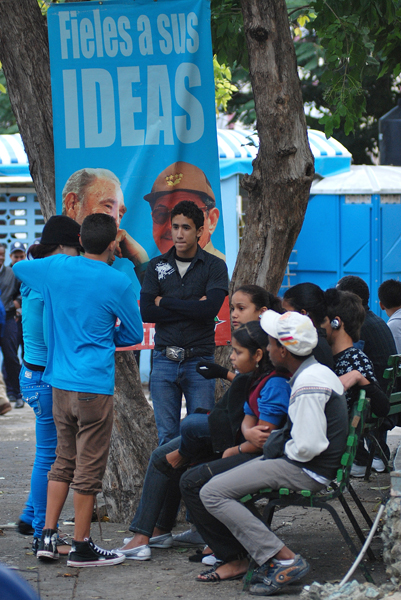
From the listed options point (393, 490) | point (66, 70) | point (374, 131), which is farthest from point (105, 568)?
point (374, 131)

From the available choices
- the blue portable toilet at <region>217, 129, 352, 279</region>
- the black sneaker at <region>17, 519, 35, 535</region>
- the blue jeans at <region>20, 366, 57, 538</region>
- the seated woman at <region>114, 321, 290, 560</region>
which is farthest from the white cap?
the blue portable toilet at <region>217, 129, 352, 279</region>

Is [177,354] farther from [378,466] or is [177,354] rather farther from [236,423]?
[378,466]

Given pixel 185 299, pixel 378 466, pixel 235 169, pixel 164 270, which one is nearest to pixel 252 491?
pixel 185 299

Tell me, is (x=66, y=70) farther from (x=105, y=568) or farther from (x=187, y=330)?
(x=105, y=568)

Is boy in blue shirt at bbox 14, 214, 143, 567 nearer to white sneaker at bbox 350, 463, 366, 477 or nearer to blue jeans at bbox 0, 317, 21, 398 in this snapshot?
white sneaker at bbox 350, 463, 366, 477

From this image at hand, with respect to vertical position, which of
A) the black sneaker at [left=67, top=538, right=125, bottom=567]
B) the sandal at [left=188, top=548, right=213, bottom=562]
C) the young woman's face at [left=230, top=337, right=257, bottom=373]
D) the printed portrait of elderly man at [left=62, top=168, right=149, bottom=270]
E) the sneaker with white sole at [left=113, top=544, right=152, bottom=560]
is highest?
the printed portrait of elderly man at [left=62, top=168, right=149, bottom=270]

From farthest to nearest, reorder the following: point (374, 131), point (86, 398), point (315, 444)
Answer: point (374, 131) → point (86, 398) → point (315, 444)

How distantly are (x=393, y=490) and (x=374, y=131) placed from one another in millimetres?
19401

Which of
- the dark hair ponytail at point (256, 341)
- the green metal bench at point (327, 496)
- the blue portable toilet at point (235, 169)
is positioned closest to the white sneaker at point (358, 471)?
the green metal bench at point (327, 496)

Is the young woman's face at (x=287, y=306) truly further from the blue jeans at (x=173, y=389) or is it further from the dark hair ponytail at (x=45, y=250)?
the dark hair ponytail at (x=45, y=250)

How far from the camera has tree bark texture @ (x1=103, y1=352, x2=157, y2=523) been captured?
17.4 ft

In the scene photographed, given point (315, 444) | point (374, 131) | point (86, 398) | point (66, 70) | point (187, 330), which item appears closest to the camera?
point (315, 444)

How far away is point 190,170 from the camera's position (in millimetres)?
5352

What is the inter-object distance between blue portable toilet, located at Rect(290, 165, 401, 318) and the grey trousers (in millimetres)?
9348
